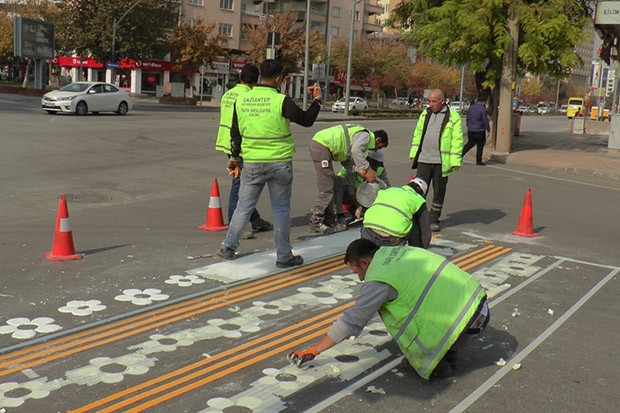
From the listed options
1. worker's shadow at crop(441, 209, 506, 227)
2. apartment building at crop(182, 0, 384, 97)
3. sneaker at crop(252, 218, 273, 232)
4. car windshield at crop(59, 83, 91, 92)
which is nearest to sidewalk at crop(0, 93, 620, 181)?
worker's shadow at crop(441, 209, 506, 227)

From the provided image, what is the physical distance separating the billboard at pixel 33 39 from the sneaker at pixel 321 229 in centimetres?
3699

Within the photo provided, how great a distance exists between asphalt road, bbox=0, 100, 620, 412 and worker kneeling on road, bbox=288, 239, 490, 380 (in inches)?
10.6

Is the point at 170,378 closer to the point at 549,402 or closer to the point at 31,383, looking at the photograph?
the point at 31,383

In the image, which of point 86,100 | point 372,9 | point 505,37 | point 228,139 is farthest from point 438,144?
point 372,9

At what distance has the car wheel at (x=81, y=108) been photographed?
1123 inches

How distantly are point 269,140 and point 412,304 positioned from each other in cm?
301

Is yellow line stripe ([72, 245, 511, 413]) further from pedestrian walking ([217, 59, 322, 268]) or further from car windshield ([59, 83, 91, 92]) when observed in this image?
car windshield ([59, 83, 91, 92])

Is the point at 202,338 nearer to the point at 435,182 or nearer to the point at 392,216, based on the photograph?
the point at 392,216

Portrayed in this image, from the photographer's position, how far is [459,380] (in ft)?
15.3

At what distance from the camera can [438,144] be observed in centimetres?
941

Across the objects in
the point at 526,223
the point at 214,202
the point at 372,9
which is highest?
the point at 372,9

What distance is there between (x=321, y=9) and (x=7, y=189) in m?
77.2

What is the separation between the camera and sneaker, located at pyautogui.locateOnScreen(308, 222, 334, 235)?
905 centimetres

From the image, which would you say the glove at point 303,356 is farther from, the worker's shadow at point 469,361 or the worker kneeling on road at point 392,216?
the worker kneeling on road at point 392,216
